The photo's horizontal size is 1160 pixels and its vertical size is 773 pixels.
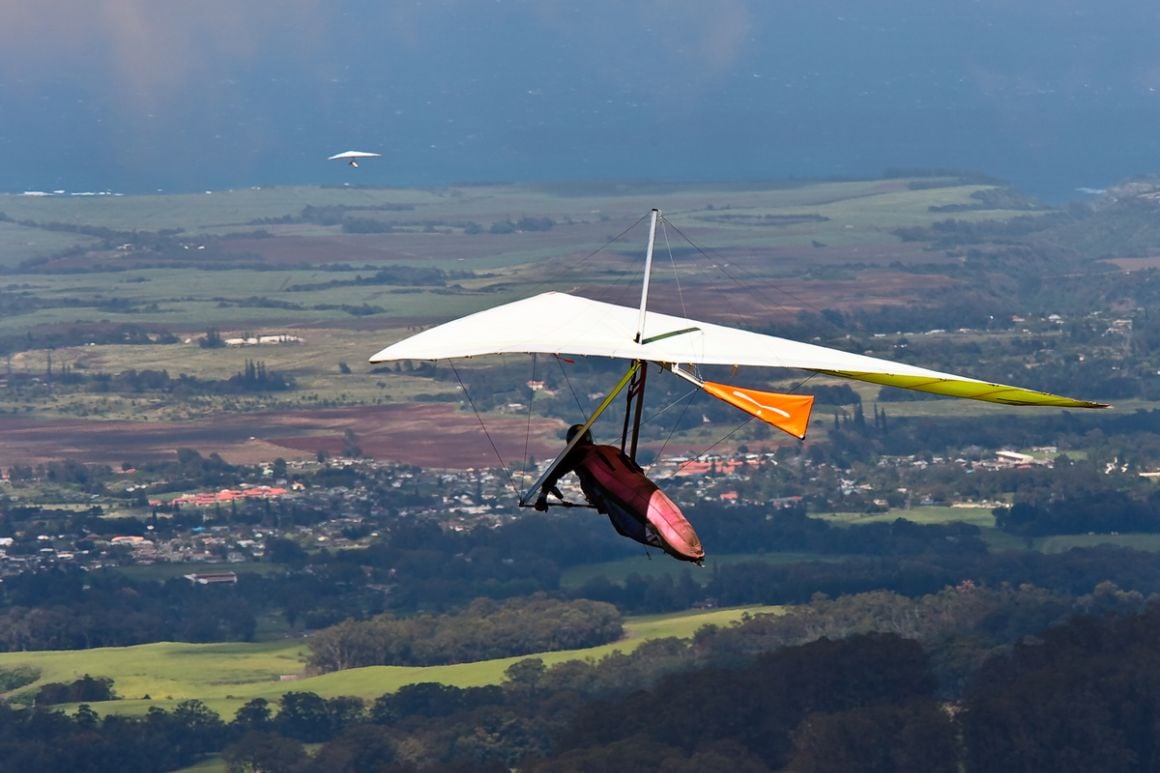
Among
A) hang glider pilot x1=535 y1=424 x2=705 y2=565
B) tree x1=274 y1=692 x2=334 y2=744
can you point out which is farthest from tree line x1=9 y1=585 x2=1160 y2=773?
hang glider pilot x1=535 y1=424 x2=705 y2=565

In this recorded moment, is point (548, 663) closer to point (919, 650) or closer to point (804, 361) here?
point (919, 650)

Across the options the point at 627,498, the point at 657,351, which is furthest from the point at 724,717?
the point at 627,498

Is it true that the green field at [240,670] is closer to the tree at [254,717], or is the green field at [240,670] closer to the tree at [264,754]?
the tree at [254,717]

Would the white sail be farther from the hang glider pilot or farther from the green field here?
the green field

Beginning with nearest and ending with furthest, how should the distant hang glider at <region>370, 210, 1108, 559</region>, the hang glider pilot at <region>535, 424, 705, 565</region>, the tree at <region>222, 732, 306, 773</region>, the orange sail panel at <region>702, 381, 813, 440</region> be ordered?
the hang glider pilot at <region>535, 424, 705, 565</region>, the orange sail panel at <region>702, 381, 813, 440</region>, the distant hang glider at <region>370, 210, 1108, 559</region>, the tree at <region>222, 732, 306, 773</region>

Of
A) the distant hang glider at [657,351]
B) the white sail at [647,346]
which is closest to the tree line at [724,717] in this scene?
the white sail at [647,346]
